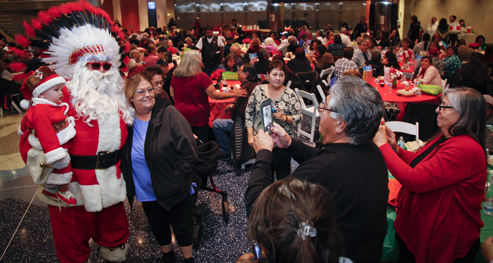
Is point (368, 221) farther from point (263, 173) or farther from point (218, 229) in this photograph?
point (218, 229)

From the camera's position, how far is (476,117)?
170 cm

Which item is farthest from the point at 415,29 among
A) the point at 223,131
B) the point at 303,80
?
the point at 223,131

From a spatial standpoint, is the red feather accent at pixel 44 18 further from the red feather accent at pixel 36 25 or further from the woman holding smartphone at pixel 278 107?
the woman holding smartphone at pixel 278 107

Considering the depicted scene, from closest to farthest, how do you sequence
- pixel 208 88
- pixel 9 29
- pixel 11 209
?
pixel 11 209, pixel 208 88, pixel 9 29

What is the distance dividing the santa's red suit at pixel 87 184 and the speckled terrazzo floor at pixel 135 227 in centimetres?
62

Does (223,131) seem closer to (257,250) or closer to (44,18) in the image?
(44,18)

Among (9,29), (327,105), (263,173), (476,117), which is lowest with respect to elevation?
(263,173)

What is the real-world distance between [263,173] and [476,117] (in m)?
1.19

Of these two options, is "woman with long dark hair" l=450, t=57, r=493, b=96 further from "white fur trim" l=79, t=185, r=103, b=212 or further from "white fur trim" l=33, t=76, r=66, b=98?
"white fur trim" l=33, t=76, r=66, b=98

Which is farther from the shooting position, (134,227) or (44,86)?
(134,227)

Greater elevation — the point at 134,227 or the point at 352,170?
the point at 352,170

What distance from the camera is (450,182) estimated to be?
1624 millimetres

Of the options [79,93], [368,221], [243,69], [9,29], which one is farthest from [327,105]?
[9,29]

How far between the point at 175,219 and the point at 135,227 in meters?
1.03
